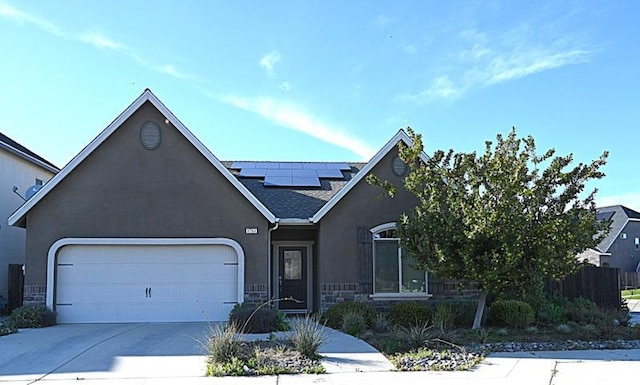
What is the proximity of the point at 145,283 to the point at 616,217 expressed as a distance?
1694 inches

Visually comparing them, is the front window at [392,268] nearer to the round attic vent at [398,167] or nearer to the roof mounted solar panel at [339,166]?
the round attic vent at [398,167]

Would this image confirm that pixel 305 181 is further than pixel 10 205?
No

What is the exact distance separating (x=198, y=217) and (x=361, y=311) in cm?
504

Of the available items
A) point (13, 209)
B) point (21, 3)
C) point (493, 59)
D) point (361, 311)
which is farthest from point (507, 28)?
point (13, 209)

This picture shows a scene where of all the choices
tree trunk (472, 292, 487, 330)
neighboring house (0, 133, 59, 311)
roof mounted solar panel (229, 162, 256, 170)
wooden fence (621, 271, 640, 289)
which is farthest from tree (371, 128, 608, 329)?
wooden fence (621, 271, 640, 289)

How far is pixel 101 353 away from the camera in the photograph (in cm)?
1079

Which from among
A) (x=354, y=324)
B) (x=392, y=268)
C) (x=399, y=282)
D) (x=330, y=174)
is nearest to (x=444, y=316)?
(x=354, y=324)

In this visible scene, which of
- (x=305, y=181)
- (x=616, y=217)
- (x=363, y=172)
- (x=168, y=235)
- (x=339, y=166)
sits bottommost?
(x=168, y=235)

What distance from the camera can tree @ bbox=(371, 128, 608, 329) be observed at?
12.3 metres

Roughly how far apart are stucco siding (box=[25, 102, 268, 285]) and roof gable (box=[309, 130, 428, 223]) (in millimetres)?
1594

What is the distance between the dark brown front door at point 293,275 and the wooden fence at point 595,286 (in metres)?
7.98

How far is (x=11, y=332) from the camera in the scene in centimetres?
1333

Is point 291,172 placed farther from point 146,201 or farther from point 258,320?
point 258,320

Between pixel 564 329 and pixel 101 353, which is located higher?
pixel 564 329
